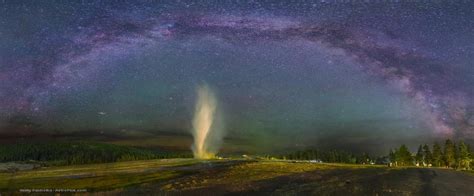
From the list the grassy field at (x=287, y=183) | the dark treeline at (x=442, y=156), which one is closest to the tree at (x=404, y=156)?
the dark treeline at (x=442, y=156)

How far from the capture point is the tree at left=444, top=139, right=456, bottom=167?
157012 millimetres

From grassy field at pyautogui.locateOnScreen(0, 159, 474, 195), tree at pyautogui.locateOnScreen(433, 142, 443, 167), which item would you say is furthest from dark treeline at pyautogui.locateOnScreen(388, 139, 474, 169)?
grassy field at pyautogui.locateOnScreen(0, 159, 474, 195)

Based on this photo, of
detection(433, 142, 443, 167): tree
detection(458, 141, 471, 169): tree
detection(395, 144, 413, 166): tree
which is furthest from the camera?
detection(395, 144, 413, 166): tree

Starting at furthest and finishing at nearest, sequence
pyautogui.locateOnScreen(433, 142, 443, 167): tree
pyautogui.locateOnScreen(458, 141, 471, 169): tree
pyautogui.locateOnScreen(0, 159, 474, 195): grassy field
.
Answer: pyautogui.locateOnScreen(433, 142, 443, 167): tree, pyautogui.locateOnScreen(458, 141, 471, 169): tree, pyautogui.locateOnScreen(0, 159, 474, 195): grassy field

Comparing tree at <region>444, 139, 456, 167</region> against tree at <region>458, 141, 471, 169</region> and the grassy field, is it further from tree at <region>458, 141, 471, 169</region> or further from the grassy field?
the grassy field

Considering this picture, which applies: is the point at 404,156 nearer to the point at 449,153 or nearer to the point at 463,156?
the point at 449,153

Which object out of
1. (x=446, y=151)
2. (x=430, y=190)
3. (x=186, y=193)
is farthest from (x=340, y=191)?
(x=446, y=151)

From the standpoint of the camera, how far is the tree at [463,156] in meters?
155

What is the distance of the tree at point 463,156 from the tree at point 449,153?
2.05 m

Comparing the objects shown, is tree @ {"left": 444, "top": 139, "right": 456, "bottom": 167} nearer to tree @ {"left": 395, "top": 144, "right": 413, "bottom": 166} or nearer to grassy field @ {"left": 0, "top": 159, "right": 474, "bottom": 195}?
tree @ {"left": 395, "top": 144, "right": 413, "bottom": 166}

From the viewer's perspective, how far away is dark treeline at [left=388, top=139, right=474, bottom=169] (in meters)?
156

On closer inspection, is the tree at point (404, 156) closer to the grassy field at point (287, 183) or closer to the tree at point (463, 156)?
the tree at point (463, 156)

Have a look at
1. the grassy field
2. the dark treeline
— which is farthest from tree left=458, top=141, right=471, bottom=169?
the grassy field

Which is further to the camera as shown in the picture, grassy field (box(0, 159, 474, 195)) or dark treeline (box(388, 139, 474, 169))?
dark treeline (box(388, 139, 474, 169))
